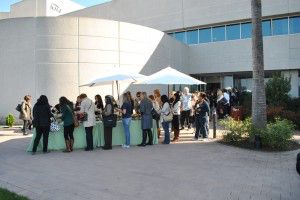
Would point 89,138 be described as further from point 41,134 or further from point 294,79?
point 294,79

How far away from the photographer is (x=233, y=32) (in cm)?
3059

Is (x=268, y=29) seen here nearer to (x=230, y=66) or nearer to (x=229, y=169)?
(x=230, y=66)

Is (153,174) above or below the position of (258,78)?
below

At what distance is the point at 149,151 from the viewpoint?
11.8 meters

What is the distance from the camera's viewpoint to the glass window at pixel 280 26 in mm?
28844

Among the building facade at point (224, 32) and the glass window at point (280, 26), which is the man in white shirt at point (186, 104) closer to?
the building facade at point (224, 32)

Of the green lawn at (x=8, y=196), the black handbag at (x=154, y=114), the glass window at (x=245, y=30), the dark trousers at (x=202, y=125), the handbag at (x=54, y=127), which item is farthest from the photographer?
the glass window at (x=245, y=30)

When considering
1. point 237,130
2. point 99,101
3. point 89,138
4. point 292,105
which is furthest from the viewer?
point 292,105

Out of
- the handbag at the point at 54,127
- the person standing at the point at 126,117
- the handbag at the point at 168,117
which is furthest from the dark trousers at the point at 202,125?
the handbag at the point at 54,127

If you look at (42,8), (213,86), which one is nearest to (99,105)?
(213,86)

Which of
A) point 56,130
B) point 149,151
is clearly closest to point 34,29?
point 56,130

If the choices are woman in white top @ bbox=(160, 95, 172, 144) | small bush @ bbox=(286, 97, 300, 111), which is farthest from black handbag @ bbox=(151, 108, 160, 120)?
small bush @ bbox=(286, 97, 300, 111)

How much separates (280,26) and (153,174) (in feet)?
77.7

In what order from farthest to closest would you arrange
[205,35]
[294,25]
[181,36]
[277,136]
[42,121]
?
[181,36], [205,35], [294,25], [277,136], [42,121]
